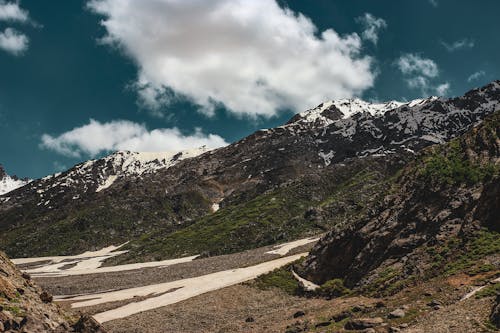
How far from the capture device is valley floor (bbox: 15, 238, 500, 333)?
1080 inches

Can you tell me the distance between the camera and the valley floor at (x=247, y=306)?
90.0ft

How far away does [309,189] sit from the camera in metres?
193

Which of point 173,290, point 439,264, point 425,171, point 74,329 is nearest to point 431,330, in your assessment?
point 439,264

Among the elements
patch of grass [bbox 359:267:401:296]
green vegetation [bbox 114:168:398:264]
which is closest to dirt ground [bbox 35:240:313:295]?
green vegetation [bbox 114:168:398:264]

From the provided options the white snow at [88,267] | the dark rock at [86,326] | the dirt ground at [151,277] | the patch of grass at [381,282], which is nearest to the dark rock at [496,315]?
the patch of grass at [381,282]

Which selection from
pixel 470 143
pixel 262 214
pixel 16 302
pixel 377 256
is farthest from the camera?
pixel 262 214

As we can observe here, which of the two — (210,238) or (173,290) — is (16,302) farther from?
(210,238)

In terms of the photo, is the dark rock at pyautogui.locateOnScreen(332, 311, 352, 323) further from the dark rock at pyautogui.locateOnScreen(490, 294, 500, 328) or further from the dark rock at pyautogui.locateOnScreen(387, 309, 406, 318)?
the dark rock at pyautogui.locateOnScreen(490, 294, 500, 328)

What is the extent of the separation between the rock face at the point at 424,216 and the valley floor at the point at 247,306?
5.94 m

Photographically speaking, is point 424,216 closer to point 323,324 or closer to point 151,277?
point 323,324

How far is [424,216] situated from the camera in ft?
153

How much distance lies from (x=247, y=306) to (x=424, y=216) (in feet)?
71.5

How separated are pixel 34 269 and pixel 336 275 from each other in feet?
441

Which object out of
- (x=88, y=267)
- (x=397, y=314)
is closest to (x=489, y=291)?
(x=397, y=314)
